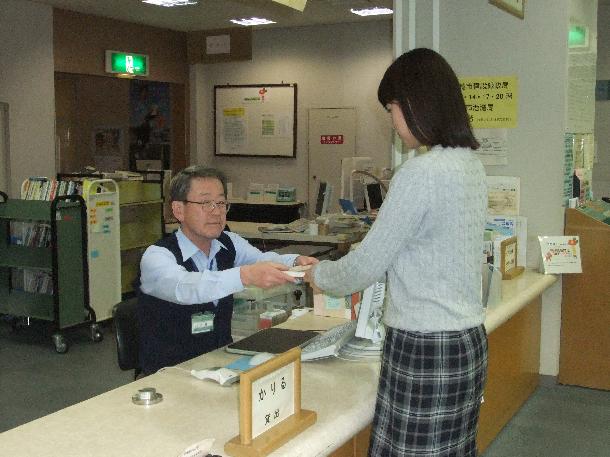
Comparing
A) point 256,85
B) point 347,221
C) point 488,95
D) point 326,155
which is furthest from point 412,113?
point 256,85

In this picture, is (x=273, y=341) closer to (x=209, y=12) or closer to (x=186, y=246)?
(x=186, y=246)

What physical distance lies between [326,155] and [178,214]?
7380 mm

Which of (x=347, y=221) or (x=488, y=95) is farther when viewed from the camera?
(x=347, y=221)

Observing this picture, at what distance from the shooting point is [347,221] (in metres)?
6.32

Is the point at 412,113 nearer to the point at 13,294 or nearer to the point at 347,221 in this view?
the point at 347,221

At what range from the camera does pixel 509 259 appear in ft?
13.7

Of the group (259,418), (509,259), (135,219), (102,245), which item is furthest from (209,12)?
(259,418)

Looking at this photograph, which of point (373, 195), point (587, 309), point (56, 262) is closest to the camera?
point (587, 309)

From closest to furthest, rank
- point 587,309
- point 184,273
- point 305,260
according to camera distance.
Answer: point 184,273 → point 305,260 → point 587,309

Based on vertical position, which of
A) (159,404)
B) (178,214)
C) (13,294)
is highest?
(178,214)

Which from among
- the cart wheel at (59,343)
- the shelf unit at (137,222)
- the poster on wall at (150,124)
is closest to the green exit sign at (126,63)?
the poster on wall at (150,124)

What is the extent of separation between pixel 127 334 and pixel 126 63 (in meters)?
7.43

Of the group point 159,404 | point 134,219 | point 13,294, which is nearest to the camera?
point 159,404

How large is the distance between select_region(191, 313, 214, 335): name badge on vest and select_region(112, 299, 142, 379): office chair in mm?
339
